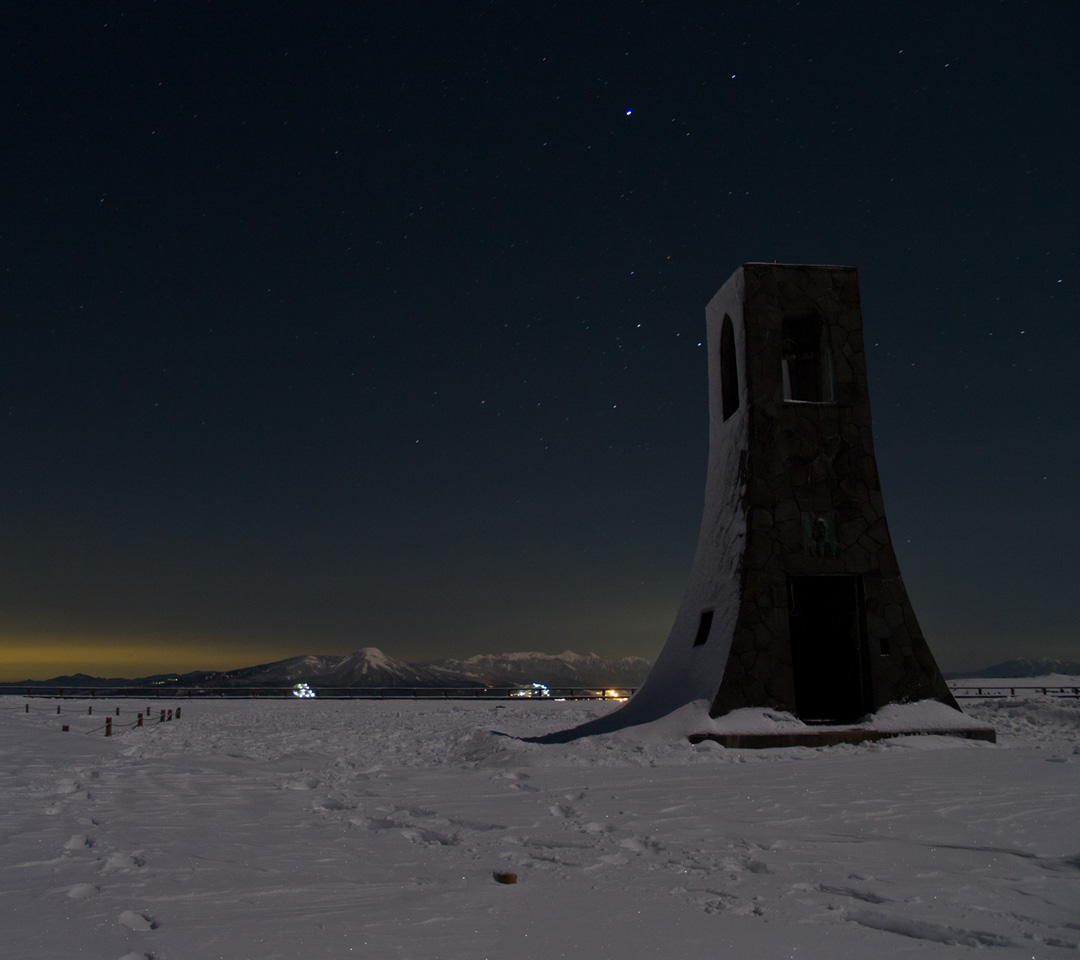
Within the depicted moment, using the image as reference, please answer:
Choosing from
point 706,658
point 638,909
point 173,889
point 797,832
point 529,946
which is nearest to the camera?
point 529,946

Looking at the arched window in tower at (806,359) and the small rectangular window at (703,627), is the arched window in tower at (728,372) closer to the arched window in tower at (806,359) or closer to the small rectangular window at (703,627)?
the arched window in tower at (806,359)

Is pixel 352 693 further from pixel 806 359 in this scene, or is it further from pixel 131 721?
pixel 806 359

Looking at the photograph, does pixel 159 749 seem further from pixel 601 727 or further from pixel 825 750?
pixel 825 750

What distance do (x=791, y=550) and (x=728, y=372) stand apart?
416cm

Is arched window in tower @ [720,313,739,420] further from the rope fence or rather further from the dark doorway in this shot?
the rope fence

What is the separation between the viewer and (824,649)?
15.4 metres

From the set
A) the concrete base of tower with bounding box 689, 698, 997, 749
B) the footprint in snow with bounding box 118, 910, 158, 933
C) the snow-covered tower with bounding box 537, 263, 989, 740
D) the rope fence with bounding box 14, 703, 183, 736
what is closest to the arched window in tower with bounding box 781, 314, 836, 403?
the snow-covered tower with bounding box 537, 263, 989, 740

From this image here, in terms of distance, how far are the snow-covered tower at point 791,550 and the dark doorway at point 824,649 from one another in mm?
19

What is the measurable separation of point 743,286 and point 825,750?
7726 mm

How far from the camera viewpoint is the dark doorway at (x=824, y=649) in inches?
599

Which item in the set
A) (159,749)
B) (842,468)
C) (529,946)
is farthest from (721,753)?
(159,749)

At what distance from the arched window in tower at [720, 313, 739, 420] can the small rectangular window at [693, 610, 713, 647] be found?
12.5 ft

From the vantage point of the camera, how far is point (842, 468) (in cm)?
1370

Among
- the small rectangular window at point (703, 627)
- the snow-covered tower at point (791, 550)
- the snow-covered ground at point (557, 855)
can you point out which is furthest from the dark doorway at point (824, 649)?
the snow-covered ground at point (557, 855)
